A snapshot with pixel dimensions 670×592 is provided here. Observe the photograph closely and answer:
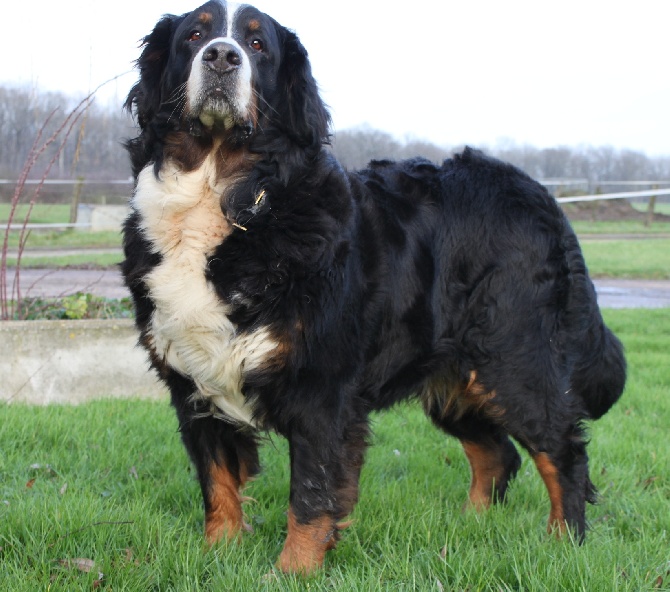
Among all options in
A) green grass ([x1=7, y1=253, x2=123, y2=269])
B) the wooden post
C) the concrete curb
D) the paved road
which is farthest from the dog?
the wooden post

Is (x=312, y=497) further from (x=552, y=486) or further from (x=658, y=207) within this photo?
(x=658, y=207)

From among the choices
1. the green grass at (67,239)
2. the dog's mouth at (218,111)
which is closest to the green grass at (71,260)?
the green grass at (67,239)

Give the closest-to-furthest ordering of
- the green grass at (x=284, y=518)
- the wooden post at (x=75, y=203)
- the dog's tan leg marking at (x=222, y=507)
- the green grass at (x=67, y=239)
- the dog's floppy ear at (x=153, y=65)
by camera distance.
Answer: the green grass at (x=284, y=518)
the dog's tan leg marking at (x=222, y=507)
the dog's floppy ear at (x=153, y=65)
the green grass at (x=67, y=239)
the wooden post at (x=75, y=203)

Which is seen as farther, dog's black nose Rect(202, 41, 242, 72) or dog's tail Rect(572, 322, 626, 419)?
dog's tail Rect(572, 322, 626, 419)

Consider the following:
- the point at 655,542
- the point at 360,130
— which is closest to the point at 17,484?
the point at 655,542

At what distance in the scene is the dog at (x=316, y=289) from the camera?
3076mm

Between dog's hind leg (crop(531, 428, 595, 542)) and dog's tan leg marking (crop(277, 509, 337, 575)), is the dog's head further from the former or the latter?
dog's hind leg (crop(531, 428, 595, 542))

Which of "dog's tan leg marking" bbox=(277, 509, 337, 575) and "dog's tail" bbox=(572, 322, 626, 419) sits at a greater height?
"dog's tail" bbox=(572, 322, 626, 419)

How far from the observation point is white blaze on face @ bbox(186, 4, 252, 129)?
309 cm

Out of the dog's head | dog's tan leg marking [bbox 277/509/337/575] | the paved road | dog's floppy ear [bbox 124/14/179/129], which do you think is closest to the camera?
dog's tan leg marking [bbox 277/509/337/575]

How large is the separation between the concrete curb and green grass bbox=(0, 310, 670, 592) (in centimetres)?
47

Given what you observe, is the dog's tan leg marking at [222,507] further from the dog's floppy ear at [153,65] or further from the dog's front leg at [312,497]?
the dog's floppy ear at [153,65]

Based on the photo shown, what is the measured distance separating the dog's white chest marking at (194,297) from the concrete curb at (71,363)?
7.88ft

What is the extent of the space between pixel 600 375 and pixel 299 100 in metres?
2.07
